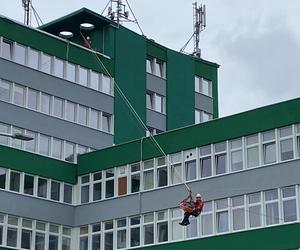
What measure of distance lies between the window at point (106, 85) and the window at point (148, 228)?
10.6m

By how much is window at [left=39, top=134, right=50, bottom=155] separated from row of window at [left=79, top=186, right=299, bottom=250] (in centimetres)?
445

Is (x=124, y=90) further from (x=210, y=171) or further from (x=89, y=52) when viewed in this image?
(x=210, y=171)

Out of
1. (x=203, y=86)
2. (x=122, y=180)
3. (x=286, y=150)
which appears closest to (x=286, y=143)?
(x=286, y=150)

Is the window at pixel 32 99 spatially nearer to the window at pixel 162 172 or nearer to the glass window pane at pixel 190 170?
the window at pixel 162 172

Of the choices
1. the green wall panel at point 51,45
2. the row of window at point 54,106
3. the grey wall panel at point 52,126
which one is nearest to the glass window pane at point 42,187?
the grey wall panel at point 52,126

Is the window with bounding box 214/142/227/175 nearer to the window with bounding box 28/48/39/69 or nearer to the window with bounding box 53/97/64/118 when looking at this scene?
the window with bounding box 53/97/64/118

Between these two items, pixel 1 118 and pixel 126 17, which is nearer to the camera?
pixel 1 118

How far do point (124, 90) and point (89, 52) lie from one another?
3.03 metres

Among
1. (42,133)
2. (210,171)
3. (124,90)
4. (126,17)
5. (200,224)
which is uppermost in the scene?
(126,17)

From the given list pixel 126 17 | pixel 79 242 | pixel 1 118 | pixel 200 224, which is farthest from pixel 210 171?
pixel 126 17

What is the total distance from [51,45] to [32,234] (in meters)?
10.6

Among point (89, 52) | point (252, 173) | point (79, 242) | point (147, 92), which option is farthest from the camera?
point (147, 92)

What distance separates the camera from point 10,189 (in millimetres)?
40188

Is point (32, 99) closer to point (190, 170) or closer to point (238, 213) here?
point (190, 170)
